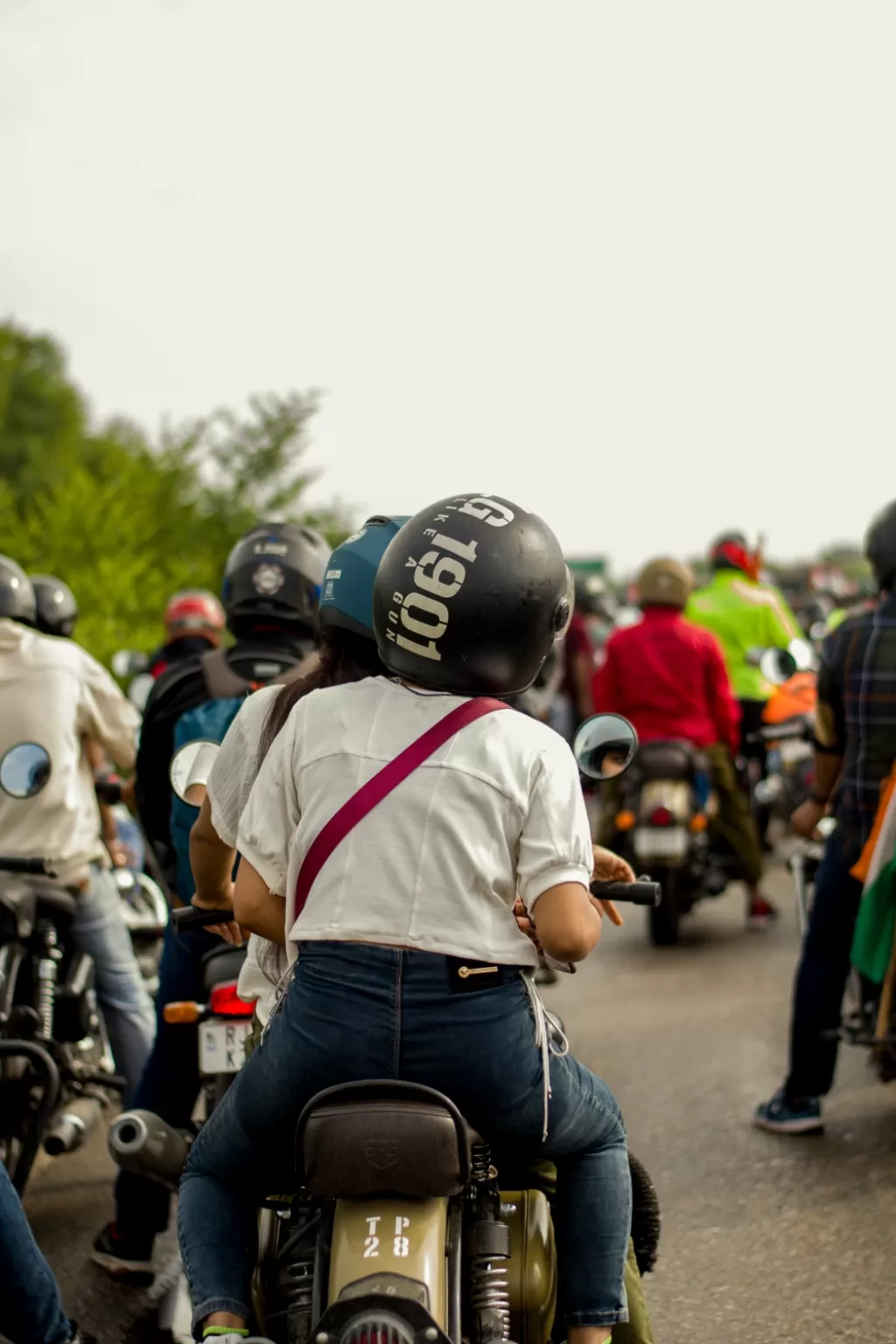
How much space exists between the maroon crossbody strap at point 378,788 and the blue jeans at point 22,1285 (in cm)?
123

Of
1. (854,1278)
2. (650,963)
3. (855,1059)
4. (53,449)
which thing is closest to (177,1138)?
(854,1278)

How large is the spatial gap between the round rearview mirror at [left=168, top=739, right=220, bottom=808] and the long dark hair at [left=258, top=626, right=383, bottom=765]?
0.83 feet

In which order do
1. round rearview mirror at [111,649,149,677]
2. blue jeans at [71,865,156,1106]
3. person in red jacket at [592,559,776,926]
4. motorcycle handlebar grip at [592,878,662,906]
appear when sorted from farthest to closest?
person in red jacket at [592,559,776,926], round rearview mirror at [111,649,149,677], blue jeans at [71,865,156,1106], motorcycle handlebar grip at [592,878,662,906]

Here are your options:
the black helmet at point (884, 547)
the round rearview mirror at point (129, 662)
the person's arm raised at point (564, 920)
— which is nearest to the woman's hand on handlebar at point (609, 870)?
the person's arm raised at point (564, 920)

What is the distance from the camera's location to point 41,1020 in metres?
5.72

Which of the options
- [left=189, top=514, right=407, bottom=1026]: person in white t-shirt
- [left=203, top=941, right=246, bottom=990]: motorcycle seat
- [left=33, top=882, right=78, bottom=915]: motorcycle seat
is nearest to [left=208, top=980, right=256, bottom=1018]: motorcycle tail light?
[left=203, top=941, right=246, bottom=990]: motorcycle seat

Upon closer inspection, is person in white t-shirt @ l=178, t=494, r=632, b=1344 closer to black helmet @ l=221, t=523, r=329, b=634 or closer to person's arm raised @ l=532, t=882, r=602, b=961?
person's arm raised @ l=532, t=882, r=602, b=961

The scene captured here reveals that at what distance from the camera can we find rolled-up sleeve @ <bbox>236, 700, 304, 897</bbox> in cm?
319

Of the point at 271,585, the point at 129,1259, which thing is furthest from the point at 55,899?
the point at 271,585

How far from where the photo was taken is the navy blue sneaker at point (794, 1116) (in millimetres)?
6301

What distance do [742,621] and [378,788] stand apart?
8854 mm

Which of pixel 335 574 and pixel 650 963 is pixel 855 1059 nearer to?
pixel 650 963

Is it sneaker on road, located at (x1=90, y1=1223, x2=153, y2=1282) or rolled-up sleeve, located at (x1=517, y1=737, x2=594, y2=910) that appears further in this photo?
sneaker on road, located at (x1=90, y1=1223, x2=153, y2=1282)

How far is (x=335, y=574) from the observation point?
148 inches
